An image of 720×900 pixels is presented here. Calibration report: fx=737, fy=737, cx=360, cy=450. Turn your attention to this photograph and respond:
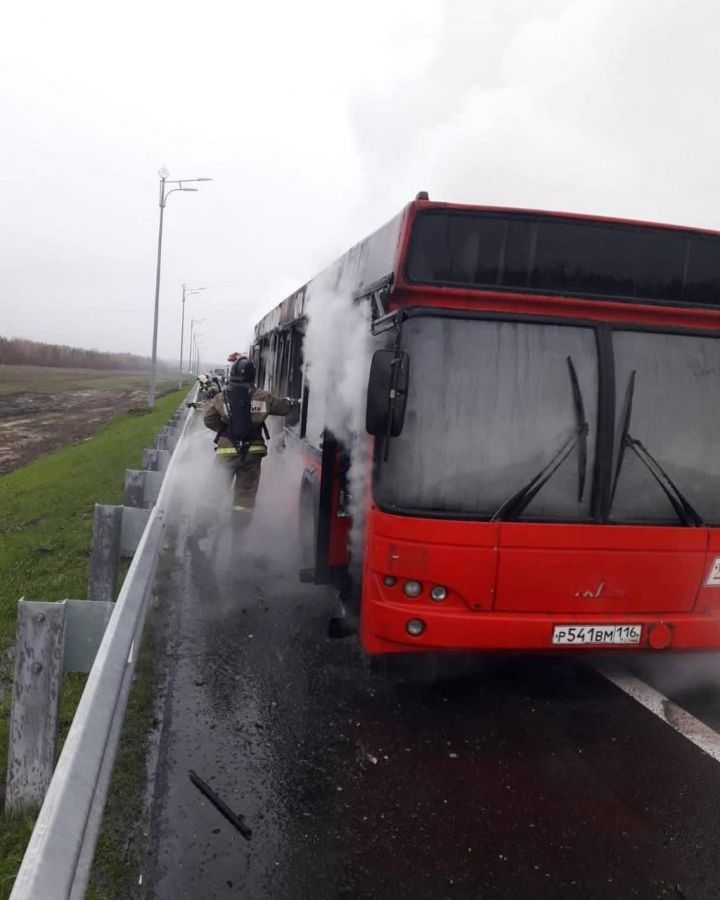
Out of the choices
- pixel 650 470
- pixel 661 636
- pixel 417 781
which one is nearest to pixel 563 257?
Result: pixel 650 470

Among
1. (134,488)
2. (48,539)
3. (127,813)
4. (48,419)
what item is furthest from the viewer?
(48,419)

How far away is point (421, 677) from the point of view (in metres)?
4.75

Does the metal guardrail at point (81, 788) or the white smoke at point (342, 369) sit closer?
the metal guardrail at point (81, 788)

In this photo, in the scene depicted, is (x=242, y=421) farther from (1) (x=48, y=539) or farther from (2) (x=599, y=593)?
(2) (x=599, y=593)

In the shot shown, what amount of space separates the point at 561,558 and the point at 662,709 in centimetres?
125

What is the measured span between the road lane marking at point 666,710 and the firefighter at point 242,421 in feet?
14.4

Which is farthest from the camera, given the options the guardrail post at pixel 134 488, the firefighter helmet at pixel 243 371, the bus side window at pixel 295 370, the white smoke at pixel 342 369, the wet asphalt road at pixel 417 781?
the bus side window at pixel 295 370

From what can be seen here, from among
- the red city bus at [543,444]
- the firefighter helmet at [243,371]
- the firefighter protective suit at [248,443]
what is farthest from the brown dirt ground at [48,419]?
the red city bus at [543,444]

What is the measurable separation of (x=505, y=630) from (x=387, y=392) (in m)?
1.44

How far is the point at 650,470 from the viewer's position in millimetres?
4105

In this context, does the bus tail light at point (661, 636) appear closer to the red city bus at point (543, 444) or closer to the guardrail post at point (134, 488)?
the red city bus at point (543, 444)

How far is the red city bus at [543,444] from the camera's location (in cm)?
396

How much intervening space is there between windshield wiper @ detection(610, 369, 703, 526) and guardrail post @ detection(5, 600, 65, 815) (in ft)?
9.46

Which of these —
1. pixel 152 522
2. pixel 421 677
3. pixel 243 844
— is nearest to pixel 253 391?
pixel 152 522
